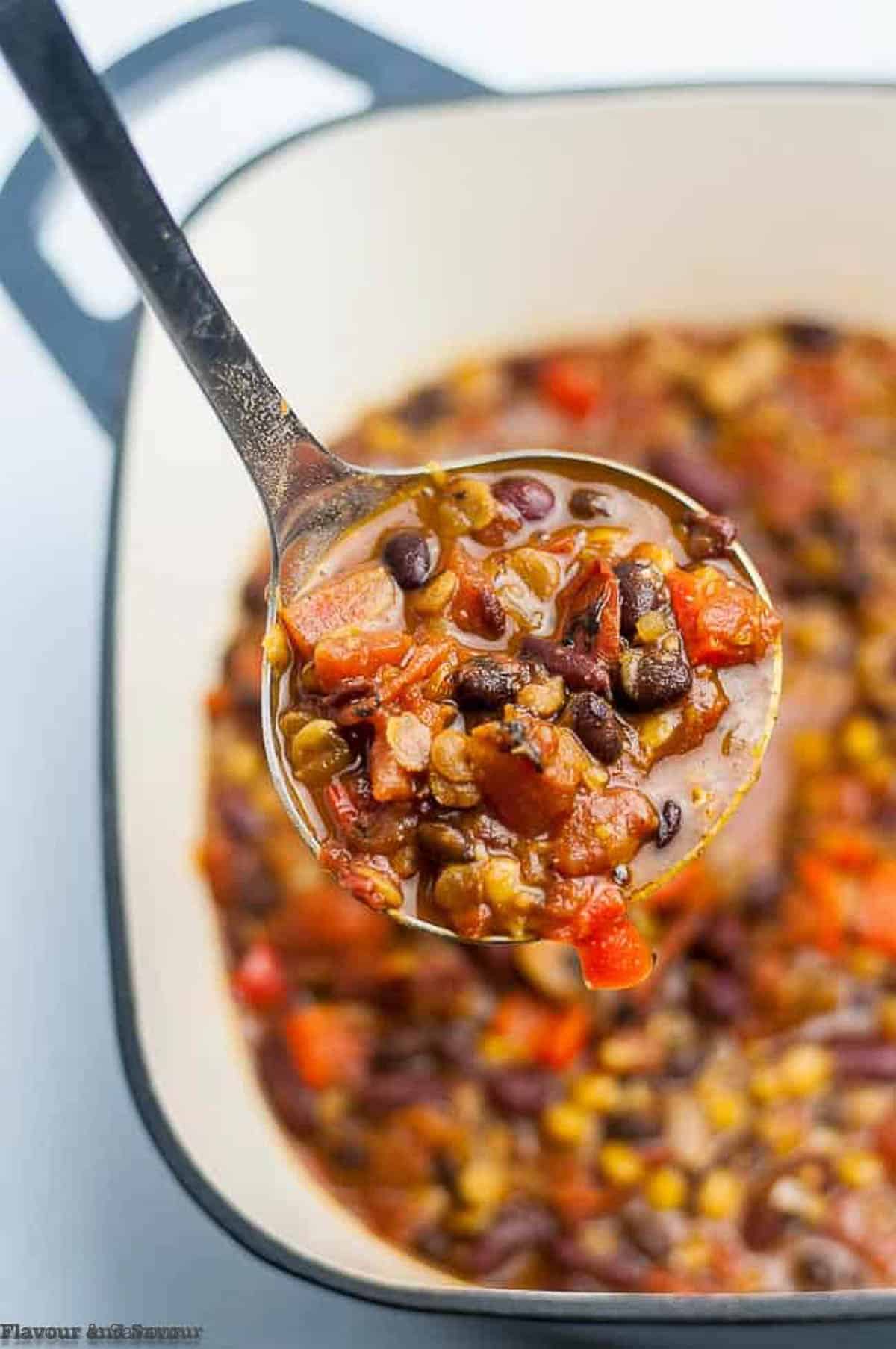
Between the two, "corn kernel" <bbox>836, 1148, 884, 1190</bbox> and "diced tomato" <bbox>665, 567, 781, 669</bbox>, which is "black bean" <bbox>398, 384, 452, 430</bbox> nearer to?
"diced tomato" <bbox>665, 567, 781, 669</bbox>

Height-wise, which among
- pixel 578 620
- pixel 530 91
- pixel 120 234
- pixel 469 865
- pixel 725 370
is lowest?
pixel 469 865

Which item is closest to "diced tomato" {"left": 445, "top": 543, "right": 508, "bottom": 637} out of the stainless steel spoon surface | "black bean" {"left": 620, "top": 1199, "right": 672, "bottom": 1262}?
the stainless steel spoon surface

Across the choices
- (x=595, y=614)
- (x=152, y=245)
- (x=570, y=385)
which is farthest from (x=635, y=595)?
(x=570, y=385)

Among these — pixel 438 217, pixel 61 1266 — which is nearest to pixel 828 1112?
Answer: pixel 61 1266

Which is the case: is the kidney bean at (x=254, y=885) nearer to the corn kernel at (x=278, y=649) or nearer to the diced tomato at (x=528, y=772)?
the corn kernel at (x=278, y=649)

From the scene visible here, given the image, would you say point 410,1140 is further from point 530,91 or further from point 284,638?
point 530,91

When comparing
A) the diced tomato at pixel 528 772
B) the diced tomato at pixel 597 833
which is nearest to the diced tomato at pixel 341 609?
the diced tomato at pixel 528 772

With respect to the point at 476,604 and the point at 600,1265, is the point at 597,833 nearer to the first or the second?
the point at 476,604
